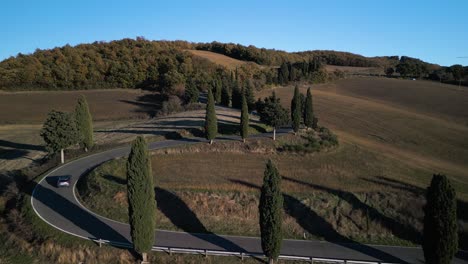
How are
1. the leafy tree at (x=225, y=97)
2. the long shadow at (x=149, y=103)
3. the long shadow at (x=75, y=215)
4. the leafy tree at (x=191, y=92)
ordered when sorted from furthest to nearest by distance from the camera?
the long shadow at (x=149, y=103) < the leafy tree at (x=191, y=92) < the leafy tree at (x=225, y=97) < the long shadow at (x=75, y=215)

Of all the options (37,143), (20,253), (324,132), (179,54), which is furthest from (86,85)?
(20,253)

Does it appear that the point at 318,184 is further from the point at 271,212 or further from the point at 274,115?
the point at 274,115

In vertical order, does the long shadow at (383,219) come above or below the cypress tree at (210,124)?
below

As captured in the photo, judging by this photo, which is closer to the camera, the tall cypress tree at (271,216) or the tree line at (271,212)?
Result: the tree line at (271,212)

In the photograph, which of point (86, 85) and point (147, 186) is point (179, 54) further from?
point (147, 186)

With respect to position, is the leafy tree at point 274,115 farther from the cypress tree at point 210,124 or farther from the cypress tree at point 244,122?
the cypress tree at point 210,124

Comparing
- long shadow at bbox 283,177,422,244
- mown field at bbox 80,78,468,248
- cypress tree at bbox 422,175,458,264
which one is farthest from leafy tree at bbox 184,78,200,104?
cypress tree at bbox 422,175,458,264

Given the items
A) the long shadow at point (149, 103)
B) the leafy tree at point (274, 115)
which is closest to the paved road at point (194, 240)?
the leafy tree at point (274, 115)
